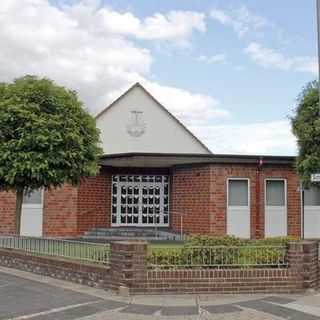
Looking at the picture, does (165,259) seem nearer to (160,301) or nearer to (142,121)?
(160,301)

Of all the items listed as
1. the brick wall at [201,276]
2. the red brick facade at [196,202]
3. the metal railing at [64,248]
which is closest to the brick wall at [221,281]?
the brick wall at [201,276]

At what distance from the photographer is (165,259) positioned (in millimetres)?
11023

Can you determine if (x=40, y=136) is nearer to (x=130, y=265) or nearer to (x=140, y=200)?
(x=130, y=265)

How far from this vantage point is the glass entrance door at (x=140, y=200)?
80.1 feet

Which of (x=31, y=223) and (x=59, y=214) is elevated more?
(x=59, y=214)

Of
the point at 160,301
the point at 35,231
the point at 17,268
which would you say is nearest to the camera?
the point at 160,301

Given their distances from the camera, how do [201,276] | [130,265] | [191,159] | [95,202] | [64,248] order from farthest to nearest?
[95,202]
[191,159]
[64,248]
[201,276]
[130,265]

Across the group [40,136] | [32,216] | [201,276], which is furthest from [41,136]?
[32,216]

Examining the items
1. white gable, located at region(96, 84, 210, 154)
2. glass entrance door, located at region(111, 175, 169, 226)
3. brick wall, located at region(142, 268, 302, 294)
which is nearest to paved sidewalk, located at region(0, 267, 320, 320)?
brick wall, located at region(142, 268, 302, 294)

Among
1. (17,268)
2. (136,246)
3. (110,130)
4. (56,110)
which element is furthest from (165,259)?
(110,130)

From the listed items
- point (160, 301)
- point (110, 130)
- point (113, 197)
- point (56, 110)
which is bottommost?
point (160, 301)

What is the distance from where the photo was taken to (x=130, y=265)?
34.9 ft

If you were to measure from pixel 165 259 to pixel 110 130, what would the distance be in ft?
62.2

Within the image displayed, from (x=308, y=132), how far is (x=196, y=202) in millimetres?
6030
